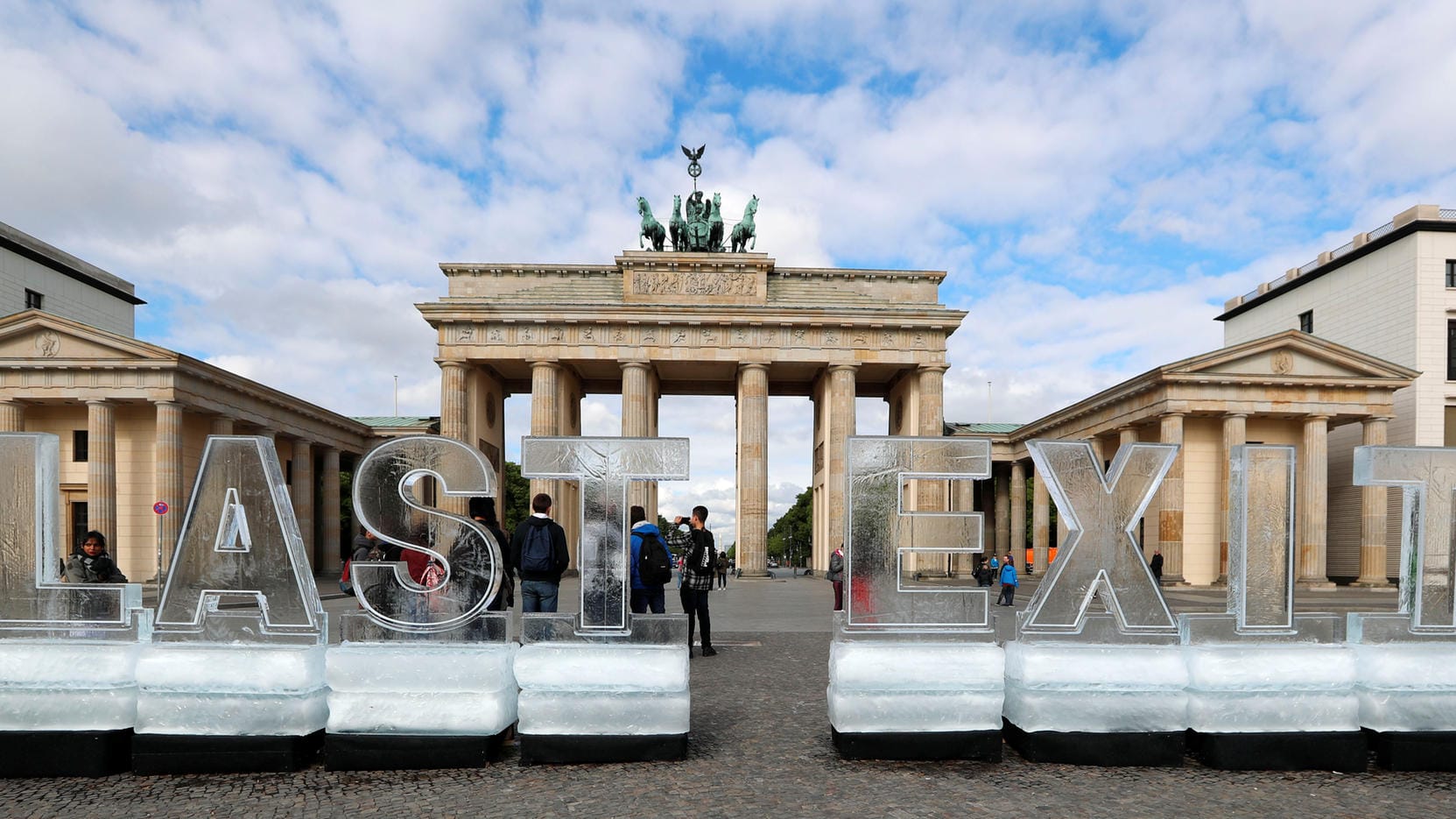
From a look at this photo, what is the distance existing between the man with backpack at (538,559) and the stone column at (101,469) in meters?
30.5

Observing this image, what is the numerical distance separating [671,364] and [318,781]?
39107mm

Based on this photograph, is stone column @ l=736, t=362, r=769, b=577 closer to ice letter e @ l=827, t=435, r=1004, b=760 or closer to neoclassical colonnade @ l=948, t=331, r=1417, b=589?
neoclassical colonnade @ l=948, t=331, r=1417, b=589

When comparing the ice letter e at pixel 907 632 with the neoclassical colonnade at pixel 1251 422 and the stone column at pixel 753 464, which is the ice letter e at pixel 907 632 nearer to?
the neoclassical colonnade at pixel 1251 422

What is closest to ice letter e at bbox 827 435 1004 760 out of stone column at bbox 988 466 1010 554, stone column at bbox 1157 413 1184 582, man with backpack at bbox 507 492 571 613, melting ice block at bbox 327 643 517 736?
melting ice block at bbox 327 643 517 736

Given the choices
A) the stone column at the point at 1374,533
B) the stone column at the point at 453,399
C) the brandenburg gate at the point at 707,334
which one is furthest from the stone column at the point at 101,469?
the stone column at the point at 1374,533

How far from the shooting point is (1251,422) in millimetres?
36375

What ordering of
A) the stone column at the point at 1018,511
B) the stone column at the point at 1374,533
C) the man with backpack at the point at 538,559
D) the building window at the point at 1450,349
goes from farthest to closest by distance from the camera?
the stone column at the point at 1018,511 < the building window at the point at 1450,349 < the stone column at the point at 1374,533 < the man with backpack at the point at 538,559

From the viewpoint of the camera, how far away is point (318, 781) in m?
6.59

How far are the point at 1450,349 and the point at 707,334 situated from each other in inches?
1303

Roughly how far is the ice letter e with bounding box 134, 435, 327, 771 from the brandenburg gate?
35293 mm

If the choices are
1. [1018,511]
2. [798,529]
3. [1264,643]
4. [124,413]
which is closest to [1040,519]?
[1018,511]

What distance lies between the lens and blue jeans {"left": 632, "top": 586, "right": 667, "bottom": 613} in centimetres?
1128

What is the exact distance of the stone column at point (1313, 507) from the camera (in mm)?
35062

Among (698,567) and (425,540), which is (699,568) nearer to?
(698,567)
